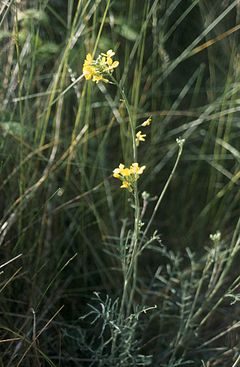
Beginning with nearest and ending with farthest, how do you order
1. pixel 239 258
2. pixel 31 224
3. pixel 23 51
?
pixel 31 224 < pixel 23 51 < pixel 239 258

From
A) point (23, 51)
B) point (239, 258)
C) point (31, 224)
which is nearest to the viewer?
point (31, 224)

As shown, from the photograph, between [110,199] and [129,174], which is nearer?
[129,174]

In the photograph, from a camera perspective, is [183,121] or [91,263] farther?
[183,121]

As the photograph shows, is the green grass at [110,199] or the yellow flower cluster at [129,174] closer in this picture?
the yellow flower cluster at [129,174]

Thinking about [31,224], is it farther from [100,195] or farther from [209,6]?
[209,6]

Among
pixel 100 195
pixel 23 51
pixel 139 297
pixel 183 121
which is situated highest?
pixel 23 51

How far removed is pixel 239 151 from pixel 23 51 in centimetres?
70

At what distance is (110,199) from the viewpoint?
5.18 feet

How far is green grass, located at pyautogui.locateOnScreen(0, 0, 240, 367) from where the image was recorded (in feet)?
4.42

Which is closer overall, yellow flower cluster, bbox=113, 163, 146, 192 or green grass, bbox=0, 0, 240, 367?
yellow flower cluster, bbox=113, 163, 146, 192

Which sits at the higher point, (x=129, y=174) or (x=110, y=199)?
(x=129, y=174)

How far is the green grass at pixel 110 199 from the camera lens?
135 centimetres

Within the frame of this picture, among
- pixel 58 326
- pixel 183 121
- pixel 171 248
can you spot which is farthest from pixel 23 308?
pixel 183 121

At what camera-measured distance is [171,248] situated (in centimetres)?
177
